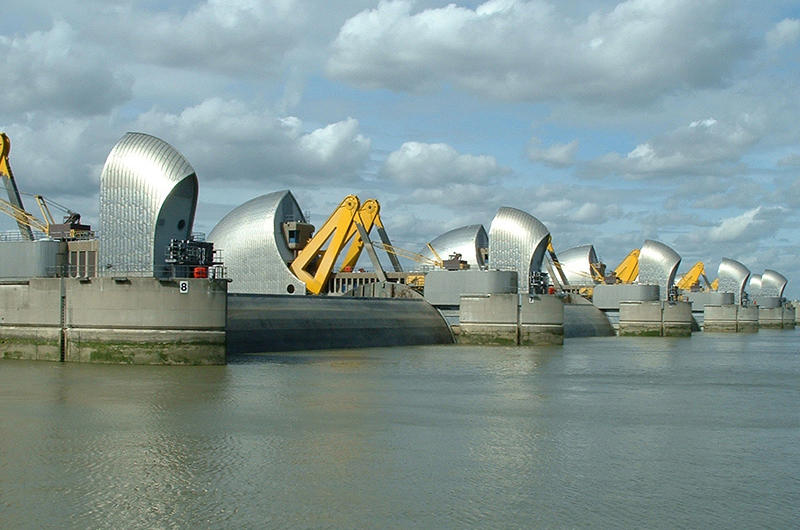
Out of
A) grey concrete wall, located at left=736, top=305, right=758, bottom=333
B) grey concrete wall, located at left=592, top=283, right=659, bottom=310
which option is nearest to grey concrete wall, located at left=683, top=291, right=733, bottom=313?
grey concrete wall, located at left=736, top=305, right=758, bottom=333

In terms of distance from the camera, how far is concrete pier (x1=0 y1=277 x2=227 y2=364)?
30.2m

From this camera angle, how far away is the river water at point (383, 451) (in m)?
12.3

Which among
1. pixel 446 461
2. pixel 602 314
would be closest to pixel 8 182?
pixel 446 461

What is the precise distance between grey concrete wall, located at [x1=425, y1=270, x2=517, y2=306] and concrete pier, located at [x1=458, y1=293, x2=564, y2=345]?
0.55 meters

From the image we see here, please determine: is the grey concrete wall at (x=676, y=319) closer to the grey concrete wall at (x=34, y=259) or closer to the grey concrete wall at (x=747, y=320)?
the grey concrete wall at (x=747, y=320)

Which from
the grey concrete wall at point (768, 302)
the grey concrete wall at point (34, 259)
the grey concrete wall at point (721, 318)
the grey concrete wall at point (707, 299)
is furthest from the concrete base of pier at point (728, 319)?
the grey concrete wall at point (34, 259)

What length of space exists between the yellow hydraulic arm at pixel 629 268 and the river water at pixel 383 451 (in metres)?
71.7

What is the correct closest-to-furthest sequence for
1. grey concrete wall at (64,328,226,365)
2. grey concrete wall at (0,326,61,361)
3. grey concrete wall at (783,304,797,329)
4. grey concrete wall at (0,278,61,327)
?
grey concrete wall at (64,328,226,365), grey concrete wall at (0,326,61,361), grey concrete wall at (0,278,61,327), grey concrete wall at (783,304,797,329)

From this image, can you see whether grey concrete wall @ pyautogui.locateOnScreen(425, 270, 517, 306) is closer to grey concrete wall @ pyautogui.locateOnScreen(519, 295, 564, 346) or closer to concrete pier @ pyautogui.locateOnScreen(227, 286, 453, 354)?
concrete pier @ pyautogui.locateOnScreen(227, 286, 453, 354)

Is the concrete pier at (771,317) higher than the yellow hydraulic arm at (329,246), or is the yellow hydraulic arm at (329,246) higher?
the yellow hydraulic arm at (329,246)

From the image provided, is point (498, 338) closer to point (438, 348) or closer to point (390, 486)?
point (438, 348)

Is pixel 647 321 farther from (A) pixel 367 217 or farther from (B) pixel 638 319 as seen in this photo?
(A) pixel 367 217

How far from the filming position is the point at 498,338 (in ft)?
169

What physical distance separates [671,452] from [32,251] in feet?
85.0
